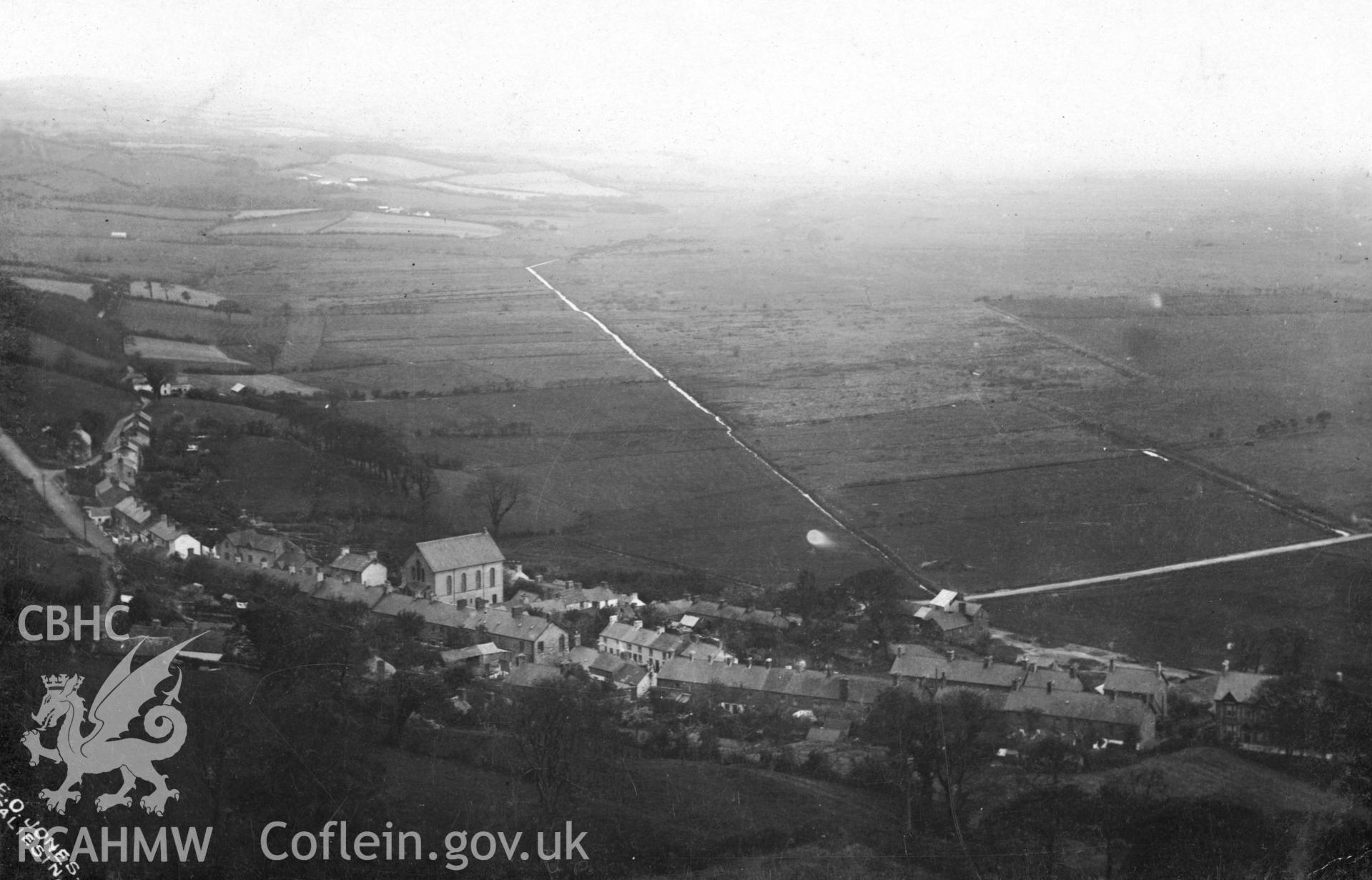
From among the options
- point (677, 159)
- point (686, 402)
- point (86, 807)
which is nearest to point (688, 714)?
point (86, 807)

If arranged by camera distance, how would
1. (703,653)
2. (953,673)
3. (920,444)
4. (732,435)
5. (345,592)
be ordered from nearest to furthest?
(953,673)
(703,653)
(345,592)
(920,444)
(732,435)

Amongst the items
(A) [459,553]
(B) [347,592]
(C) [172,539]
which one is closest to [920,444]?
(A) [459,553]

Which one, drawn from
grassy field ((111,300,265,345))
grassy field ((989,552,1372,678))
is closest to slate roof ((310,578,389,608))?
grassy field ((111,300,265,345))

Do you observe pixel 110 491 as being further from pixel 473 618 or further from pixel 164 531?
pixel 473 618

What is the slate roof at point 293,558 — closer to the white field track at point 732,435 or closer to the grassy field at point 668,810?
the grassy field at point 668,810

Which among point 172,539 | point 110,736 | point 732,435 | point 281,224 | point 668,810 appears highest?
point 281,224

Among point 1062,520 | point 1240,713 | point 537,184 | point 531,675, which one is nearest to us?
point 1240,713

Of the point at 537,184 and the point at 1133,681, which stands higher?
the point at 537,184
